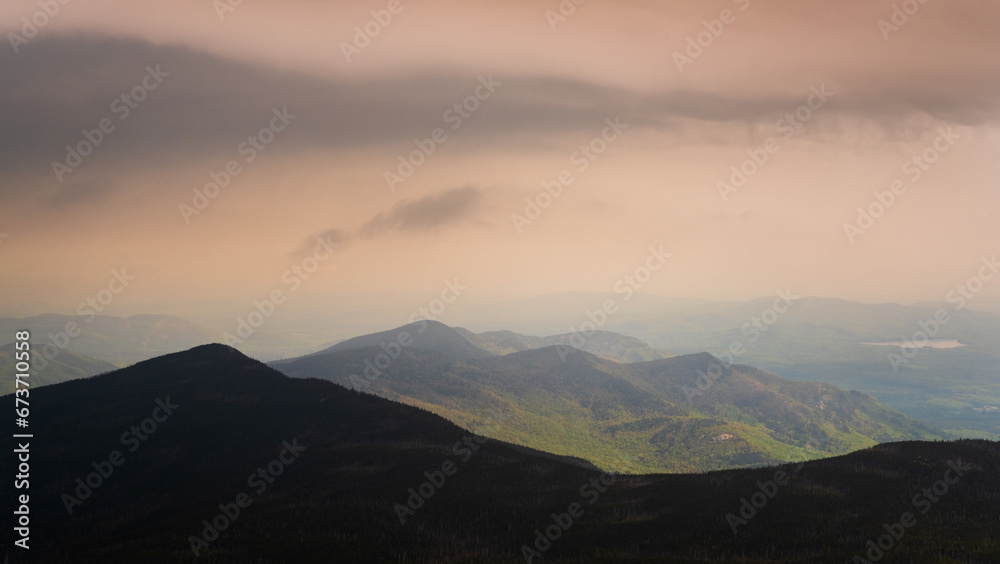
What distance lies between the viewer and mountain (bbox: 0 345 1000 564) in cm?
5044

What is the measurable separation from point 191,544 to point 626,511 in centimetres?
4660

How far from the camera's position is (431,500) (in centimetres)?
7438

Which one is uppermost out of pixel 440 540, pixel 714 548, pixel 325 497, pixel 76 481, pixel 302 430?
pixel 714 548

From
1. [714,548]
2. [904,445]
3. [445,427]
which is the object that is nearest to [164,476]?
[445,427]

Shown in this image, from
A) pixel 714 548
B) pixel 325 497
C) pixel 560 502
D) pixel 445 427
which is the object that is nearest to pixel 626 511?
pixel 560 502

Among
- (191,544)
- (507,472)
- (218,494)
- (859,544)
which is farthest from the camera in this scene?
(218,494)

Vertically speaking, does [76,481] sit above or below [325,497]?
below

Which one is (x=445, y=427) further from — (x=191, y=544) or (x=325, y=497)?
(x=191, y=544)

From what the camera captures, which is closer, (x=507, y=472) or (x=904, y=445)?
(x=904, y=445)

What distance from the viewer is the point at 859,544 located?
46344 mm

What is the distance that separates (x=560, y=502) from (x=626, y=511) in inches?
374

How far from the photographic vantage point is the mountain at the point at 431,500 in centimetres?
5044

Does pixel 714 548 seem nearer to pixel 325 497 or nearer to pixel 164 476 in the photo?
pixel 325 497

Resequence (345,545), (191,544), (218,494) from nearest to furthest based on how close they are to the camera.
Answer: (345,545)
(191,544)
(218,494)
